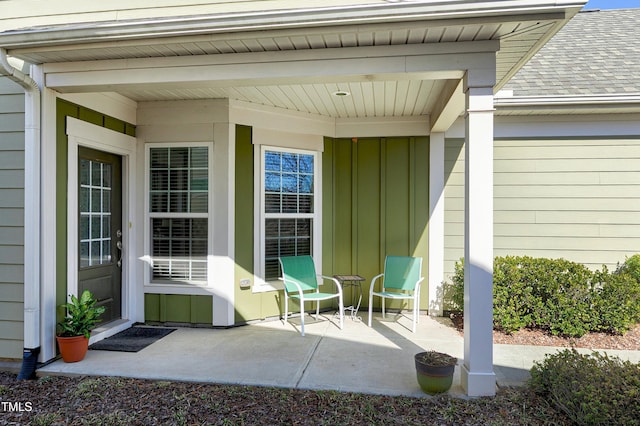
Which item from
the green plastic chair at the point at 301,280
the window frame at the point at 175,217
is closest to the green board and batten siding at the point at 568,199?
the green plastic chair at the point at 301,280

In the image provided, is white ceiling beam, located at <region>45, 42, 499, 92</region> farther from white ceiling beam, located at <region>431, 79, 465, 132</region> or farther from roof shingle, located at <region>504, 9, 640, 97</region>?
roof shingle, located at <region>504, 9, 640, 97</region>

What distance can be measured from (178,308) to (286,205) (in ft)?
5.64

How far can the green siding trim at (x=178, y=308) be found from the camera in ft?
15.4

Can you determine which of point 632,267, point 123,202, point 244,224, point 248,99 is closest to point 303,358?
point 244,224

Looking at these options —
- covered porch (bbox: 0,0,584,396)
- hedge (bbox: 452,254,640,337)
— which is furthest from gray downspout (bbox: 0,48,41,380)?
hedge (bbox: 452,254,640,337)

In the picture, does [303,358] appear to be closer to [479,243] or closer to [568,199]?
[479,243]

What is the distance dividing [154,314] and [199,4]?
3.30m

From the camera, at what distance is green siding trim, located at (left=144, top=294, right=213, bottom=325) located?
185 inches

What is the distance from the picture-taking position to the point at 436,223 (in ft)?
17.4

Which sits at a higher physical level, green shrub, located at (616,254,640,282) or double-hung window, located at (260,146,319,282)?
double-hung window, located at (260,146,319,282)

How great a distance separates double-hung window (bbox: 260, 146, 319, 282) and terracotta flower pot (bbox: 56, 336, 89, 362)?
1.97m

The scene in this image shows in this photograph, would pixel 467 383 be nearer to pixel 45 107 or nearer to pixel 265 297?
pixel 265 297

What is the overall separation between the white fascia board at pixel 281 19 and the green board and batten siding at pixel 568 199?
2.81 metres

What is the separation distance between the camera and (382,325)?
483cm
